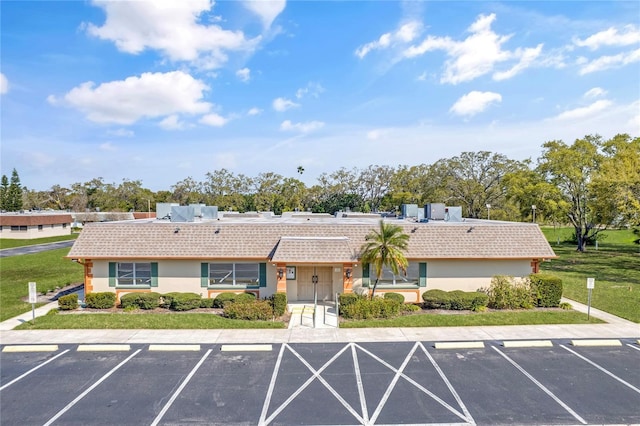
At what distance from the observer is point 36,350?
1427 cm

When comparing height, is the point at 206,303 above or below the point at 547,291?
below

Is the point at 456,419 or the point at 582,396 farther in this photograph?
the point at 582,396

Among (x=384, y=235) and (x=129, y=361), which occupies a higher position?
(x=384, y=235)

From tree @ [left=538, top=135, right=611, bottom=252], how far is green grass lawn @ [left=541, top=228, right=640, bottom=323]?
4021mm

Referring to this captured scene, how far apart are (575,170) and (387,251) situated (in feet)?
114

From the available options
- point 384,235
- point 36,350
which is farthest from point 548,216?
point 36,350

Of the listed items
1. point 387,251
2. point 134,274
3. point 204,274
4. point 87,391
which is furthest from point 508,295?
point 134,274

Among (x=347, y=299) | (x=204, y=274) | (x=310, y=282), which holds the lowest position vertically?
(x=347, y=299)

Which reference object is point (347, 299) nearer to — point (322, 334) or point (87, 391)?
point (322, 334)

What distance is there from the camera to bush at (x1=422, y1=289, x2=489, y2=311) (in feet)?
63.1

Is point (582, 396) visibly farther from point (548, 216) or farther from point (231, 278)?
point (548, 216)

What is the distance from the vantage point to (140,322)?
1716cm

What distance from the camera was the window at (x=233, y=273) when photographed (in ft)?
67.3

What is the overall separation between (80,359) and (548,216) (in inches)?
1896
